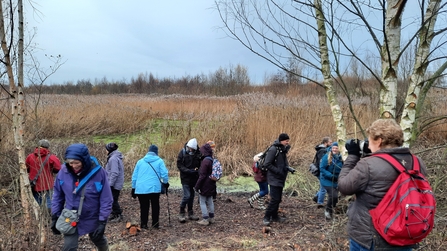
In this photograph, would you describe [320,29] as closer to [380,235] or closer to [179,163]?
[380,235]

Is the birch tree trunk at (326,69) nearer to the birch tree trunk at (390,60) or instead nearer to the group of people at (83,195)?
the birch tree trunk at (390,60)

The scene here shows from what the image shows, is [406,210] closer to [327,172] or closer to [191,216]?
[327,172]

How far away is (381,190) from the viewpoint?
2.07 meters

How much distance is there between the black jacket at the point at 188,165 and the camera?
5.69 meters

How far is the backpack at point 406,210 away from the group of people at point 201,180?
59mm

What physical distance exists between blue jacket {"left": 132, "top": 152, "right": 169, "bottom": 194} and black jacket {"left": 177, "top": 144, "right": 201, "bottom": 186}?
47cm

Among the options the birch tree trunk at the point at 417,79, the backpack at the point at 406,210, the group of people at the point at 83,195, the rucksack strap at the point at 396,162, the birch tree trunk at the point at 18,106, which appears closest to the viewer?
the backpack at the point at 406,210

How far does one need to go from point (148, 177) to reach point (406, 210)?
3.99 metres

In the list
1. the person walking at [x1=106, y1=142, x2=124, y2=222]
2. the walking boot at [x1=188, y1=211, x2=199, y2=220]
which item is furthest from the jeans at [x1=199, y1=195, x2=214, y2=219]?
the person walking at [x1=106, y1=142, x2=124, y2=222]

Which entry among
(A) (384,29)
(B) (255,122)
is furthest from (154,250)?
(B) (255,122)

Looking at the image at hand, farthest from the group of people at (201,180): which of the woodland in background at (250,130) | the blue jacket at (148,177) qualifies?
the woodland in background at (250,130)

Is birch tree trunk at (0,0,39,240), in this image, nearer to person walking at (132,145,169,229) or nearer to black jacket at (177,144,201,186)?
person walking at (132,145,169,229)

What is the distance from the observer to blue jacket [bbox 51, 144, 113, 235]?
3191 millimetres

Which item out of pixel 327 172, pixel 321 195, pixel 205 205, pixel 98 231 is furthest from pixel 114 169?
pixel 321 195
